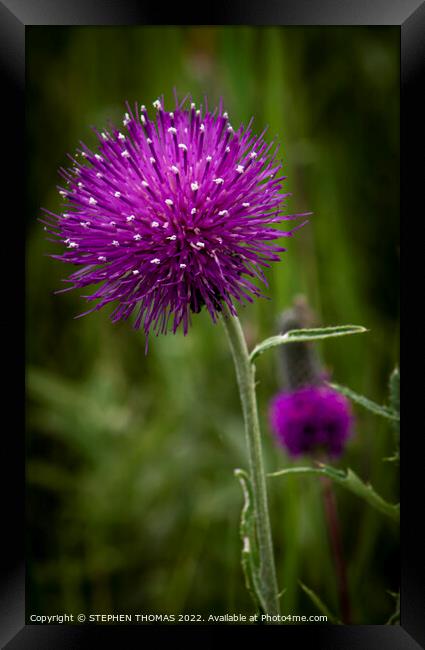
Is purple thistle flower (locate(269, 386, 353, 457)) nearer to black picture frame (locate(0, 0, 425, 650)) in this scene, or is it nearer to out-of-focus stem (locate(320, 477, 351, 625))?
out-of-focus stem (locate(320, 477, 351, 625))

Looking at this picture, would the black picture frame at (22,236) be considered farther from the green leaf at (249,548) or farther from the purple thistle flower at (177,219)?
the purple thistle flower at (177,219)

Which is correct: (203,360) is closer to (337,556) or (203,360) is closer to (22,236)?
(337,556)

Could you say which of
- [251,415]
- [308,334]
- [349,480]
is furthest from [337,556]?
[308,334]

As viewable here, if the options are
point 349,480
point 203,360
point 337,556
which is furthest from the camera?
point 203,360

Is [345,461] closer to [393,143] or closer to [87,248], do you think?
[393,143]

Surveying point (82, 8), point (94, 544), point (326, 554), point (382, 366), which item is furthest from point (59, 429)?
point (82, 8)

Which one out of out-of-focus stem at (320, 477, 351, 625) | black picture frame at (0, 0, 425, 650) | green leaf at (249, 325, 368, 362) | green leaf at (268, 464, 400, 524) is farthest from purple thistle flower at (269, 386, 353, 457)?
green leaf at (249, 325, 368, 362)
